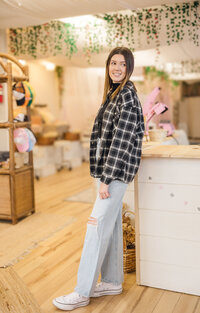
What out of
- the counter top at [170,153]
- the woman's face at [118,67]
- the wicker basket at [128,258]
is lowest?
the wicker basket at [128,258]

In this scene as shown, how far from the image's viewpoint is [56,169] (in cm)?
809

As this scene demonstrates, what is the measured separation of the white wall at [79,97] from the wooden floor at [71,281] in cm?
457

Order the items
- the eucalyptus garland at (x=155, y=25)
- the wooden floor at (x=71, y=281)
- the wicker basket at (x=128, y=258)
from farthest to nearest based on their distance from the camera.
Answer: the eucalyptus garland at (x=155, y=25), the wicker basket at (x=128, y=258), the wooden floor at (x=71, y=281)

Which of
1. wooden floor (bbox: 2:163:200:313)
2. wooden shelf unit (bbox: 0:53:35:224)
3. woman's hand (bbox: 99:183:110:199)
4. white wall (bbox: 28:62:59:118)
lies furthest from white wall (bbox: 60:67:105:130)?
woman's hand (bbox: 99:183:110:199)

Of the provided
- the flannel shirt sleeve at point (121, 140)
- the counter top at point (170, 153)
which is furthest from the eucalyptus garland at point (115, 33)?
the flannel shirt sleeve at point (121, 140)

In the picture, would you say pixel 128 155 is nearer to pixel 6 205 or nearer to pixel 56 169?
pixel 6 205

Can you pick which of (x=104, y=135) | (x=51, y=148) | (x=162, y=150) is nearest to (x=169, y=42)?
(x=162, y=150)

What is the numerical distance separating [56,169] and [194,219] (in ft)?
19.0

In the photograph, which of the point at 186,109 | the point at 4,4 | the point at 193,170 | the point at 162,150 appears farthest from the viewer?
the point at 186,109

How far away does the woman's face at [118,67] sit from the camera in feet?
7.80

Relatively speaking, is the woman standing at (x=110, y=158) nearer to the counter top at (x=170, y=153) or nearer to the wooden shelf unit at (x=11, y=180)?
the counter top at (x=170, y=153)

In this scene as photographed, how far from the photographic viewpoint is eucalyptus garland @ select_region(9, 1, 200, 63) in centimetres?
429

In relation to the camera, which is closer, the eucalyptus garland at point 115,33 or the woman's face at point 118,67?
the woman's face at point 118,67

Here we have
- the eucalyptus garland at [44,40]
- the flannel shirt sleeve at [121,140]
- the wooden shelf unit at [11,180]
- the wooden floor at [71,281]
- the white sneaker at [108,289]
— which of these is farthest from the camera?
the eucalyptus garland at [44,40]
